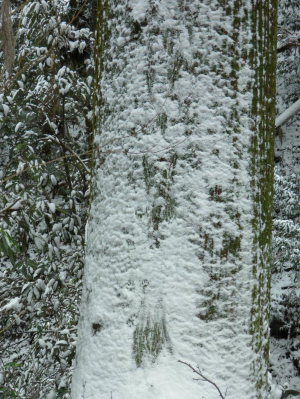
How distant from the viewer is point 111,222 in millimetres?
937

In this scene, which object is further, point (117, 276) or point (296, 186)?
point (296, 186)

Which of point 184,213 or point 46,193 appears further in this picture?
point 46,193

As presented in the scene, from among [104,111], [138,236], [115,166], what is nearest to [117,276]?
[138,236]

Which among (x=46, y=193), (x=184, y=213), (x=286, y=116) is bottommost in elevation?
(x=46, y=193)

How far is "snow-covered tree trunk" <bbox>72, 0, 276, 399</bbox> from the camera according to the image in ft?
2.84

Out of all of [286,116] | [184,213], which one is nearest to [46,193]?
[286,116]

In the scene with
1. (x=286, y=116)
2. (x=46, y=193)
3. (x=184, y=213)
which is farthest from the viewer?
(x=46, y=193)

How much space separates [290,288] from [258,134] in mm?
5559

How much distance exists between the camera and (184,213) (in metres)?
0.89

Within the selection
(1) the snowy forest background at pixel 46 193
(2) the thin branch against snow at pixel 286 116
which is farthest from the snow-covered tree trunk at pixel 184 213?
(2) the thin branch against snow at pixel 286 116

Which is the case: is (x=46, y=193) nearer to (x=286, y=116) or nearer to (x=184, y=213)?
A: (x=286, y=116)

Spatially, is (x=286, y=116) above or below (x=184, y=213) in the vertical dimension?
above

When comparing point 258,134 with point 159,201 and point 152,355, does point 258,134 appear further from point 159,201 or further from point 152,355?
point 152,355

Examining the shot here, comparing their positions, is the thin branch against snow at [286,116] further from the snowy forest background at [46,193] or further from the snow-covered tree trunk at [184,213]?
the snow-covered tree trunk at [184,213]
